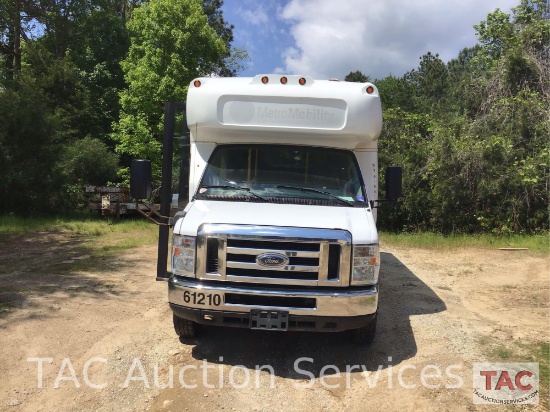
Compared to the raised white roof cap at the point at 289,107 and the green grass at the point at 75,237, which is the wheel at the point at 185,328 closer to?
the raised white roof cap at the point at 289,107

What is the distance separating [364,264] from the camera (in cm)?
437

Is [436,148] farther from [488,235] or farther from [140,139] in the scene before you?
[140,139]

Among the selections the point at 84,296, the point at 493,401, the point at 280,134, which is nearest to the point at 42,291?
the point at 84,296

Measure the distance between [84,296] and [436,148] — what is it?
11.0 metres

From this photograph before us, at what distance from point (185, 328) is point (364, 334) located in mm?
1900

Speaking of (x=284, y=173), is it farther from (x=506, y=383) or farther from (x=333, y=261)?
(x=506, y=383)

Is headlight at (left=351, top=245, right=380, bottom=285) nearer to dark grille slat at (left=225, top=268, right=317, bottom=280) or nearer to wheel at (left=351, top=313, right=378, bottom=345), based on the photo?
dark grille slat at (left=225, top=268, right=317, bottom=280)

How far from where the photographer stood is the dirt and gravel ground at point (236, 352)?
3949 mm

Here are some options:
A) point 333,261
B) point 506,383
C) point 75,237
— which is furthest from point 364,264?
point 75,237

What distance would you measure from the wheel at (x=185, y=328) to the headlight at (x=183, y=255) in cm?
67

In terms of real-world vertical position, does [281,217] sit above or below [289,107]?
below

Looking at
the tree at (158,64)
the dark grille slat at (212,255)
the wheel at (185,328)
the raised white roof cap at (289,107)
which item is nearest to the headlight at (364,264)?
the dark grille slat at (212,255)

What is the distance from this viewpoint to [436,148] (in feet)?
45.9

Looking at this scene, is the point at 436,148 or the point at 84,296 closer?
the point at 84,296
